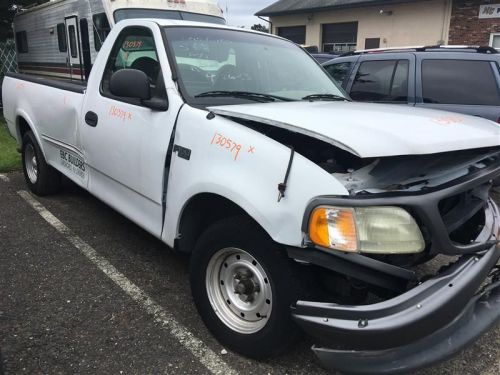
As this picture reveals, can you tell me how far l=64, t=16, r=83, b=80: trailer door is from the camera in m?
11.3

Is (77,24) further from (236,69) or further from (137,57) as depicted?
(236,69)

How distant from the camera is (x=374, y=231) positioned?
2092mm

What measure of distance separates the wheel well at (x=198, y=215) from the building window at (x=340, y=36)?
20842 millimetres

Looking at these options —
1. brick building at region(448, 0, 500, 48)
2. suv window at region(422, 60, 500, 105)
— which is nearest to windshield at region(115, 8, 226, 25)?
suv window at region(422, 60, 500, 105)

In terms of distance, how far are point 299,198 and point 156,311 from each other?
5.17 ft

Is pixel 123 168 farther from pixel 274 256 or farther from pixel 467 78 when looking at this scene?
pixel 467 78

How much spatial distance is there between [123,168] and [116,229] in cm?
131

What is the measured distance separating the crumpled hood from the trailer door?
32.1 ft

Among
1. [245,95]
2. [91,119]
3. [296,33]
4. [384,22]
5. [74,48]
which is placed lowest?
[91,119]

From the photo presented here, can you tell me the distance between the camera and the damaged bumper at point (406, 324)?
6.56 ft

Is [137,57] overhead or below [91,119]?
overhead

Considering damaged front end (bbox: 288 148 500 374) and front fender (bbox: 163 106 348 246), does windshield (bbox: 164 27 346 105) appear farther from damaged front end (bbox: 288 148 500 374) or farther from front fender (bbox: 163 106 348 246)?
damaged front end (bbox: 288 148 500 374)

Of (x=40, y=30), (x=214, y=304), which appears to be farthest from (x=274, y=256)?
(x=40, y=30)

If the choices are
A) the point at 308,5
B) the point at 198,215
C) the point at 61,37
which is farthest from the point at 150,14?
the point at 308,5
